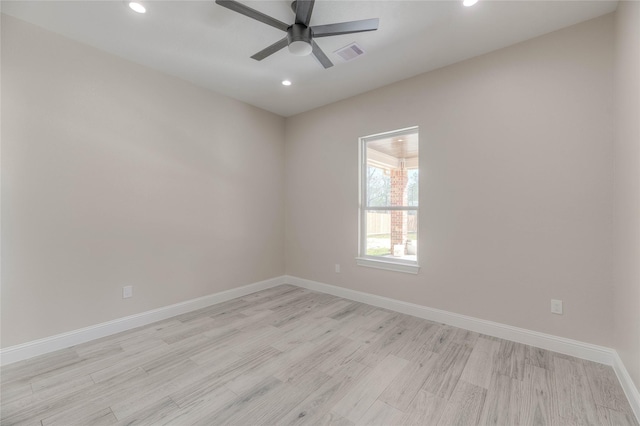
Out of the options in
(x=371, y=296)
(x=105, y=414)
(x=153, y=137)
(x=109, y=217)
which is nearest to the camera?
(x=105, y=414)

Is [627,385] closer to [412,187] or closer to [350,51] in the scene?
[412,187]

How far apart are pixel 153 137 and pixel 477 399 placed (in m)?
3.84

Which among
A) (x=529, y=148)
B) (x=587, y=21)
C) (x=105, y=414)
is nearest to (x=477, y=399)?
(x=529, y=148)

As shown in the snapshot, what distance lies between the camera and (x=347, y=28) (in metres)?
2.00

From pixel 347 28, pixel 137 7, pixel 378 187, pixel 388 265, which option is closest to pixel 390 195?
pixel 378 187

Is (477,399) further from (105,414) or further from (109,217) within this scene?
(109,217)

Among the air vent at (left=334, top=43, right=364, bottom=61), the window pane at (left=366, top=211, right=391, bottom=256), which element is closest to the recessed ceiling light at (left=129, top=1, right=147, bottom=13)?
the air vent at (left=334, top=43, right=364, bottom=61)

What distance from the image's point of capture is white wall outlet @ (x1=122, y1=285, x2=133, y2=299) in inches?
113

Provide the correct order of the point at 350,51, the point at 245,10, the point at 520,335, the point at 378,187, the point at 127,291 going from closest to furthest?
1. the point at 245,10
2. the point at 520,335
3. the point at 350,51
4. the point at 127,291
5. the point at 378,187

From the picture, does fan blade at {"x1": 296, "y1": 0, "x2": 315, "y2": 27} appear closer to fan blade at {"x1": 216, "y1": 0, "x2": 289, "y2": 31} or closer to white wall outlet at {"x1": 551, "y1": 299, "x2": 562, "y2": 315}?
fan blade at {"x1": 216, "y1": 0, "x2": 289, "y2": 31}

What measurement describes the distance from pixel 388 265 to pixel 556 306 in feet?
5.35

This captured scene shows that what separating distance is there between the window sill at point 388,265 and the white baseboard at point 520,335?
39cm

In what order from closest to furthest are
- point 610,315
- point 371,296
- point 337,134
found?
point 610,315 < point 371,296 < point 337,134

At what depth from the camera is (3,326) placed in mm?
2211
